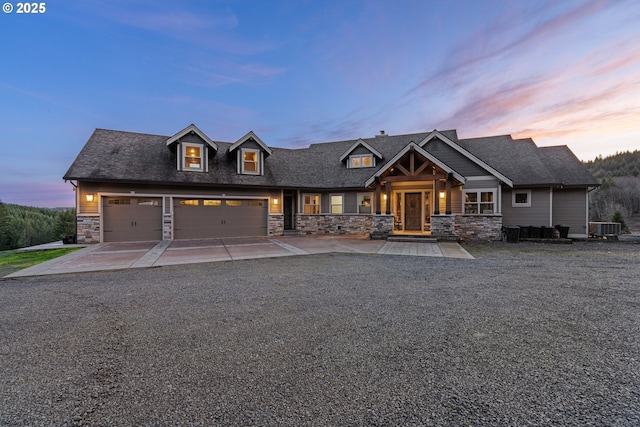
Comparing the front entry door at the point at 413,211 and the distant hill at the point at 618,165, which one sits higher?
the distant hill at the point at 618,165

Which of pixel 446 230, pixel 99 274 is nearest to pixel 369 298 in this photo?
pixel 99 274

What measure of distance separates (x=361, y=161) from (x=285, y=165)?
5.21 m

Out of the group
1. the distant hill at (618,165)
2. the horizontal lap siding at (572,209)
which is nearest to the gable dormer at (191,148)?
the horizontal lap siding at (572,209)

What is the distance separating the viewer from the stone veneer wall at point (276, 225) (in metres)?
16.4

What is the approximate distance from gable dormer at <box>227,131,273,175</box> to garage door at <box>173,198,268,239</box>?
199 centimetres

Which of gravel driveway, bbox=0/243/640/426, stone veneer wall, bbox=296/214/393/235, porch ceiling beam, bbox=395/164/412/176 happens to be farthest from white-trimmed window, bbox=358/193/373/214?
gravel driveway, bbox=0/243/640/426

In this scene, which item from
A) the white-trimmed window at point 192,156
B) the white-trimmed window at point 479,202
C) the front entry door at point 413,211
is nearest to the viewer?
the white-trimmed window at point 479,202

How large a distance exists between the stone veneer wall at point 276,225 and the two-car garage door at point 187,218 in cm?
33

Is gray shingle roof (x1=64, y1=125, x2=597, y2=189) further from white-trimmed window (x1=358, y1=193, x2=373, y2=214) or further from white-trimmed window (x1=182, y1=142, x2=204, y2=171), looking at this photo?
white-trimmed window (x1=358, y1=193, x2=373, y2=214)

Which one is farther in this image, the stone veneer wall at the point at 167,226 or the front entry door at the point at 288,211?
the front entry door at the point at 288,211

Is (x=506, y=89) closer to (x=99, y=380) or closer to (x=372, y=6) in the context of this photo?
(x=372, y=6)

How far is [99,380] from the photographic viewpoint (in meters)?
2.42

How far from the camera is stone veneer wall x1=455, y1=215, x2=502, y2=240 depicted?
13.6 metres

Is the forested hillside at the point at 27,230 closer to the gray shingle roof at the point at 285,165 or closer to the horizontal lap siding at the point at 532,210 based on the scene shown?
the gray shingle roof at the point at 285,165
